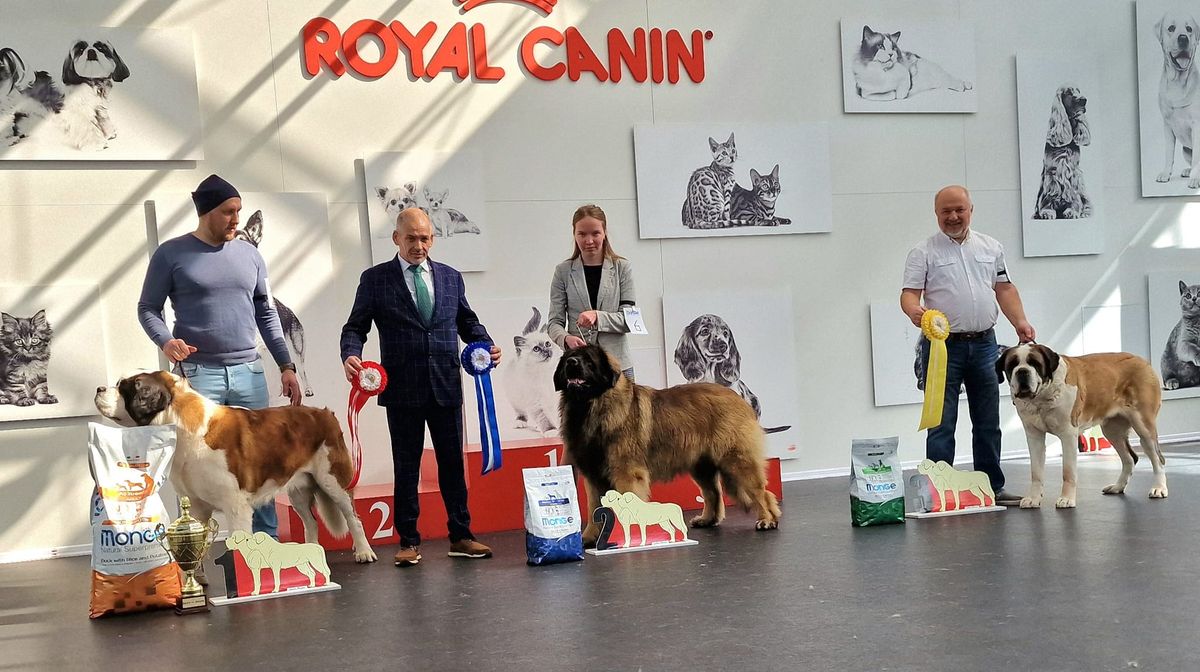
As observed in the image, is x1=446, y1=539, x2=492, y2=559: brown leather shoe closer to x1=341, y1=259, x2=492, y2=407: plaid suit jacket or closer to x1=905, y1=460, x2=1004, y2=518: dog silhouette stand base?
x1=341, y1=259, x2=492, y2=407: plaid suit jacket

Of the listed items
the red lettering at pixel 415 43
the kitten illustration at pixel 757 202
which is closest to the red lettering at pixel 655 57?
the kitten illustration at pixel 757 202

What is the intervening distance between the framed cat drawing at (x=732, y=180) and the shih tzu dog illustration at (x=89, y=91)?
3250 mm

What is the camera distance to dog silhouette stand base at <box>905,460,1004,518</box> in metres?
5.58

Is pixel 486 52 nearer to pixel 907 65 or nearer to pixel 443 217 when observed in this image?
pixel 443 217

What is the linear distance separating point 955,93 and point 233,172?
5.10 metres

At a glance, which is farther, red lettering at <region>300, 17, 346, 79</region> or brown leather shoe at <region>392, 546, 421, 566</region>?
red lettering at <region>300, 17, 346, 79</region>

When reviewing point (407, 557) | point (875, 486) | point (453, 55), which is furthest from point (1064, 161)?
point (407, 557)

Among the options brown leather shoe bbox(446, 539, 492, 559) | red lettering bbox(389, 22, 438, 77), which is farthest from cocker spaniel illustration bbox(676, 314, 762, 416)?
brown leather shoe bbox(446, 539, 492, 559)

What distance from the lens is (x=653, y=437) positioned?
524cm

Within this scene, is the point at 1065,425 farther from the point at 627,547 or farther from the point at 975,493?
the point at 627,547

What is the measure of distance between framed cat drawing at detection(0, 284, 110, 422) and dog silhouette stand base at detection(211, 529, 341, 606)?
2621 mm

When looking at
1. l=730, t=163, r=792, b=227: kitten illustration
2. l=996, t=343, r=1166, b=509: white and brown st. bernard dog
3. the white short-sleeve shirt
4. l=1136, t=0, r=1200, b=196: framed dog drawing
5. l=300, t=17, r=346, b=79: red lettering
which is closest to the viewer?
l=996, t=343, r=1166, b=509: white and brown st. bernard dog

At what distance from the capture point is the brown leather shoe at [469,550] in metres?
5.14

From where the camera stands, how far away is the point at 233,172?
22.3ft
